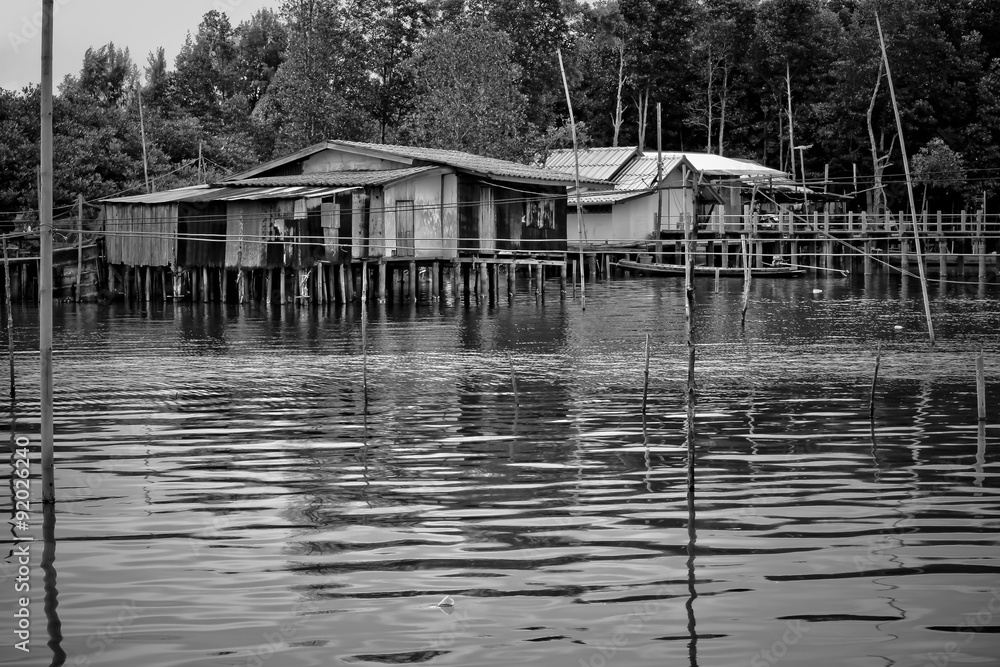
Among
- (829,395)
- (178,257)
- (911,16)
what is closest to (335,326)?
(178,257)

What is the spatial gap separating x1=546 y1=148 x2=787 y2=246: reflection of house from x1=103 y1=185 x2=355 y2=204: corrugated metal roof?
1548cm

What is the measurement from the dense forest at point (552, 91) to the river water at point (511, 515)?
86.4ft

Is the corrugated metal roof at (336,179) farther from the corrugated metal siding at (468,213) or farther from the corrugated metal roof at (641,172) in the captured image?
the corrugated metal roof at (641,172)

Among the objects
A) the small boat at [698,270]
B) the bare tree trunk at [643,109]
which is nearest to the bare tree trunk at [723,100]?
the bare tree trunk at [643,109]

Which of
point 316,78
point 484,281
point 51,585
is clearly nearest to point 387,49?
point 316,78

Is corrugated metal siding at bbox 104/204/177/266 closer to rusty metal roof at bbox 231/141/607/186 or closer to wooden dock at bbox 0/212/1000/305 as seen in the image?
wooden dock at bbox 0/212/1000/305

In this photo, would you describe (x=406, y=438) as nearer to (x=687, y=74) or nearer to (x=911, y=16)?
(x=911, y=16)

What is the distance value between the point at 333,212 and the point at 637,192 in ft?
55.4

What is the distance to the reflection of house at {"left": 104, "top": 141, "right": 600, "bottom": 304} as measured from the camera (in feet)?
120

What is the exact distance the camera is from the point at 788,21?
193ft

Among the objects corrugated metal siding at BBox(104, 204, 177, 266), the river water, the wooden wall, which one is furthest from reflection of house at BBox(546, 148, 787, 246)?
the river water

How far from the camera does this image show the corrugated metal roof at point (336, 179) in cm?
3662

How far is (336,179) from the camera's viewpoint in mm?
37875

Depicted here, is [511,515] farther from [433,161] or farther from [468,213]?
[468,213]
